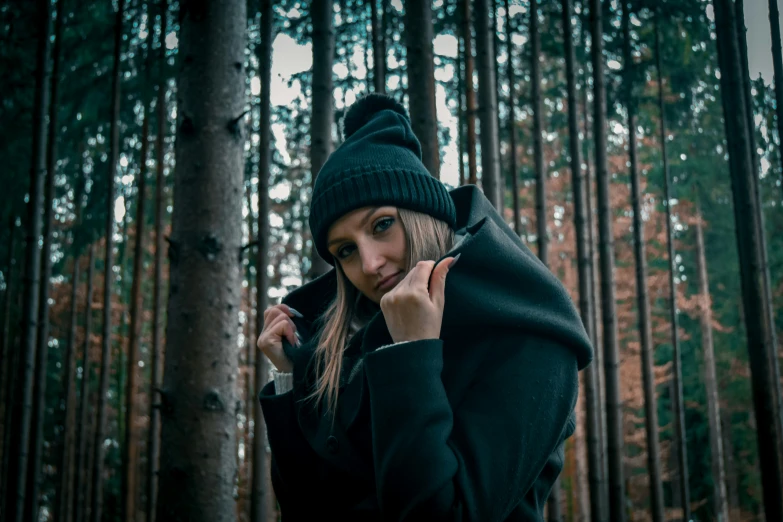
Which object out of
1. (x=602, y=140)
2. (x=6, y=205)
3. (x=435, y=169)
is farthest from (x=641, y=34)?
(x=6, y=205)

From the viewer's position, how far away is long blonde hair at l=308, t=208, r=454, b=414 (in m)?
1.92

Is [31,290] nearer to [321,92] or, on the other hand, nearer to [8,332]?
[321,92]

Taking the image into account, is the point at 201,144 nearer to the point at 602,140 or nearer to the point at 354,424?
the point at 354,424

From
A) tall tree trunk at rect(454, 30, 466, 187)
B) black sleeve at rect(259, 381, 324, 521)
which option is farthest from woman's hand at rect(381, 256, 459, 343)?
tall tree trunk at rect(454, 30, 466, 187)

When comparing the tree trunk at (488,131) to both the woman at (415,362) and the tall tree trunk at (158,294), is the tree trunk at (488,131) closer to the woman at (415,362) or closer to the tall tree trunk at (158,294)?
the woman at (415,362)

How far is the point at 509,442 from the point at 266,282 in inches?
223

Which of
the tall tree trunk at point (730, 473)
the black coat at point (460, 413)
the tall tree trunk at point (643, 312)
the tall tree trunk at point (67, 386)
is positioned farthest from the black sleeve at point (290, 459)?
the tall tree trunk at point (730, 473)

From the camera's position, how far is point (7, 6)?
9.59 m

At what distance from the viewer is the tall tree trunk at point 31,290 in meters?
6.83

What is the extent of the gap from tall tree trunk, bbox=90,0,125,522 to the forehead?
822 centimetres

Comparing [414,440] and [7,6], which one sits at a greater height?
[7,6]

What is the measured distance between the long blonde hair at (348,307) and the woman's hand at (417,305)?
261mm

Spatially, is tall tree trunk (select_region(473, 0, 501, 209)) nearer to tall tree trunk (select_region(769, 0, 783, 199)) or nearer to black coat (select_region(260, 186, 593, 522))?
tall tree trunk (select_region(769, 0, 783, 199))

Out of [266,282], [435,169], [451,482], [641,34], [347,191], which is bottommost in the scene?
[451,482]
